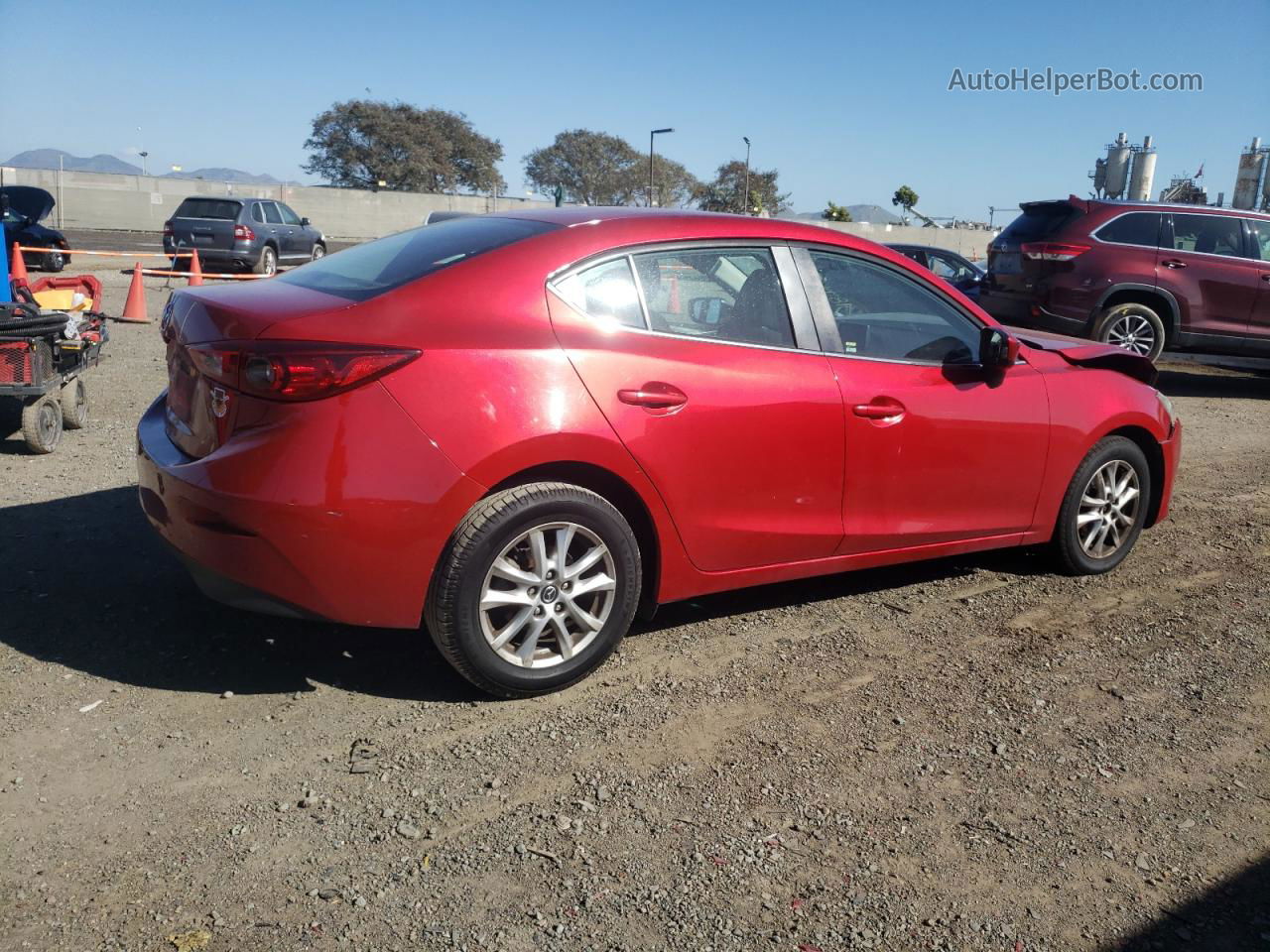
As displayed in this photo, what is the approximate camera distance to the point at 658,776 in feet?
10.6

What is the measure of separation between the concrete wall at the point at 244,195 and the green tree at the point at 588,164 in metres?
29.3

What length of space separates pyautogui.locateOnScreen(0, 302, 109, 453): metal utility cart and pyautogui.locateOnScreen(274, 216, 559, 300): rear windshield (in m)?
2.87

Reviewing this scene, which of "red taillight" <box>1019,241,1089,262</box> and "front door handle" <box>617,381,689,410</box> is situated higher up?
"red taillight" <box>1019,241,1089,262</box>

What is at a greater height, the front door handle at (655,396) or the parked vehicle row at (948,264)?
the parked vehicle row at (948,264)

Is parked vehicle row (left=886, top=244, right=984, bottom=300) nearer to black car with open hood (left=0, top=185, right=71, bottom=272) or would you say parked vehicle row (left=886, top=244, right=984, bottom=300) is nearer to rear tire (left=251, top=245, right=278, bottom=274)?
rear tire (left=251, top=245, right=278, bottom=274)

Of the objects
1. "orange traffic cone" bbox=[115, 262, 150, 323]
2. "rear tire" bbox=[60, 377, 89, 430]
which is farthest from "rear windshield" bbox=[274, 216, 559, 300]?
"orange traffic cone" bbox=[115, 262, 150, 323]

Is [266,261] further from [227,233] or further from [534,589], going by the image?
[534,589]

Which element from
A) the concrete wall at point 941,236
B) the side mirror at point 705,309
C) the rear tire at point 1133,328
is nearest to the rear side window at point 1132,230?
the rear tire at point 1133,328

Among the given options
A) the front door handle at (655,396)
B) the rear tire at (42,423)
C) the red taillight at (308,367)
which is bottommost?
the rear tire at (42,423)

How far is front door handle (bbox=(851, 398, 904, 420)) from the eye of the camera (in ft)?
13.7

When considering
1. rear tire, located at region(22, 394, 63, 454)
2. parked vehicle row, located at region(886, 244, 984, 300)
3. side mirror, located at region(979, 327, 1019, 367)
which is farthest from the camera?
parked vehicle row, located at region(886, 244, 984, 300)

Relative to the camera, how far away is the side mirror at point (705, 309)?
3953 mm

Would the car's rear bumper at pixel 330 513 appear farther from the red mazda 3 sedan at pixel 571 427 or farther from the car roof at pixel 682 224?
the car roof at pixel 682 224

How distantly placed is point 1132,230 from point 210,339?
10.3m
